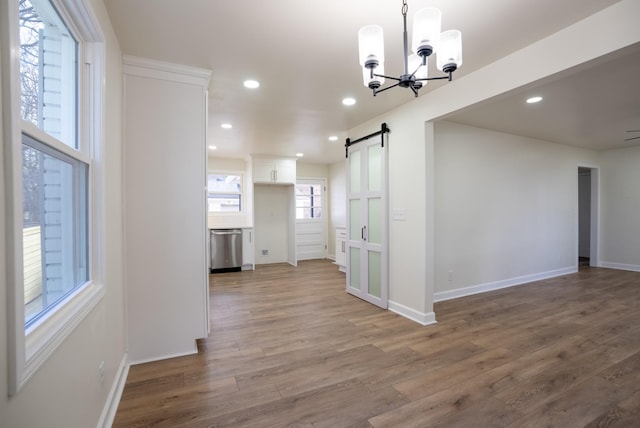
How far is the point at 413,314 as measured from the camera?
3.31m

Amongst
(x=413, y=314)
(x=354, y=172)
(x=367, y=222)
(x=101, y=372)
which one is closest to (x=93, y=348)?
(x=101, y=372)

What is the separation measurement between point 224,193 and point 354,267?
12.3ft

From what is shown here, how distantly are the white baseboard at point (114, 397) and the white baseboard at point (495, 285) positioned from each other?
11.7 feet

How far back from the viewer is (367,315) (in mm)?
3475

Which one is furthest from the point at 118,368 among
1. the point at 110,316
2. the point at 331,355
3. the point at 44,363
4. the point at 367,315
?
the point at 367,315

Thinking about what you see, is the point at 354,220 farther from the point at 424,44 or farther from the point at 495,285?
the point at 424,44

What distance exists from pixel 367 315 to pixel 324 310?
557mm

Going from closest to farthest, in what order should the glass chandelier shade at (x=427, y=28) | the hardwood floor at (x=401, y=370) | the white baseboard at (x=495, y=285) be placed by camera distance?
1. the glass chandelier shade at (x=427, y=28)
2. the hardwood floor at (x=401, y=370)
3. the white baseboard at (x=495, y=285)

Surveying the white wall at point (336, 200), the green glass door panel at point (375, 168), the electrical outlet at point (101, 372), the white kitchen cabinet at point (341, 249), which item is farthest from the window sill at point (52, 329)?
the white wall at point (336, 200)

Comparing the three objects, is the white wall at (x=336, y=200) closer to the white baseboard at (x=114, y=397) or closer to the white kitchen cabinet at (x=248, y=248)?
the white kitchen cabinet at (x=248, y=248)

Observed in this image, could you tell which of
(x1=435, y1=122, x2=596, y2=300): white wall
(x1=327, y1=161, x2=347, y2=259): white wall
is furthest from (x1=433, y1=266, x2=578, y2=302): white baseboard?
(x1=327, y1=161, x2=347, y2=259): white wall

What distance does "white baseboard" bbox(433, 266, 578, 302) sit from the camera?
4020 mm

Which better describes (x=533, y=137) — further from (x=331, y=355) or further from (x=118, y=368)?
(x=118, y=368)

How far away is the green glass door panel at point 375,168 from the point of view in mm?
3799
